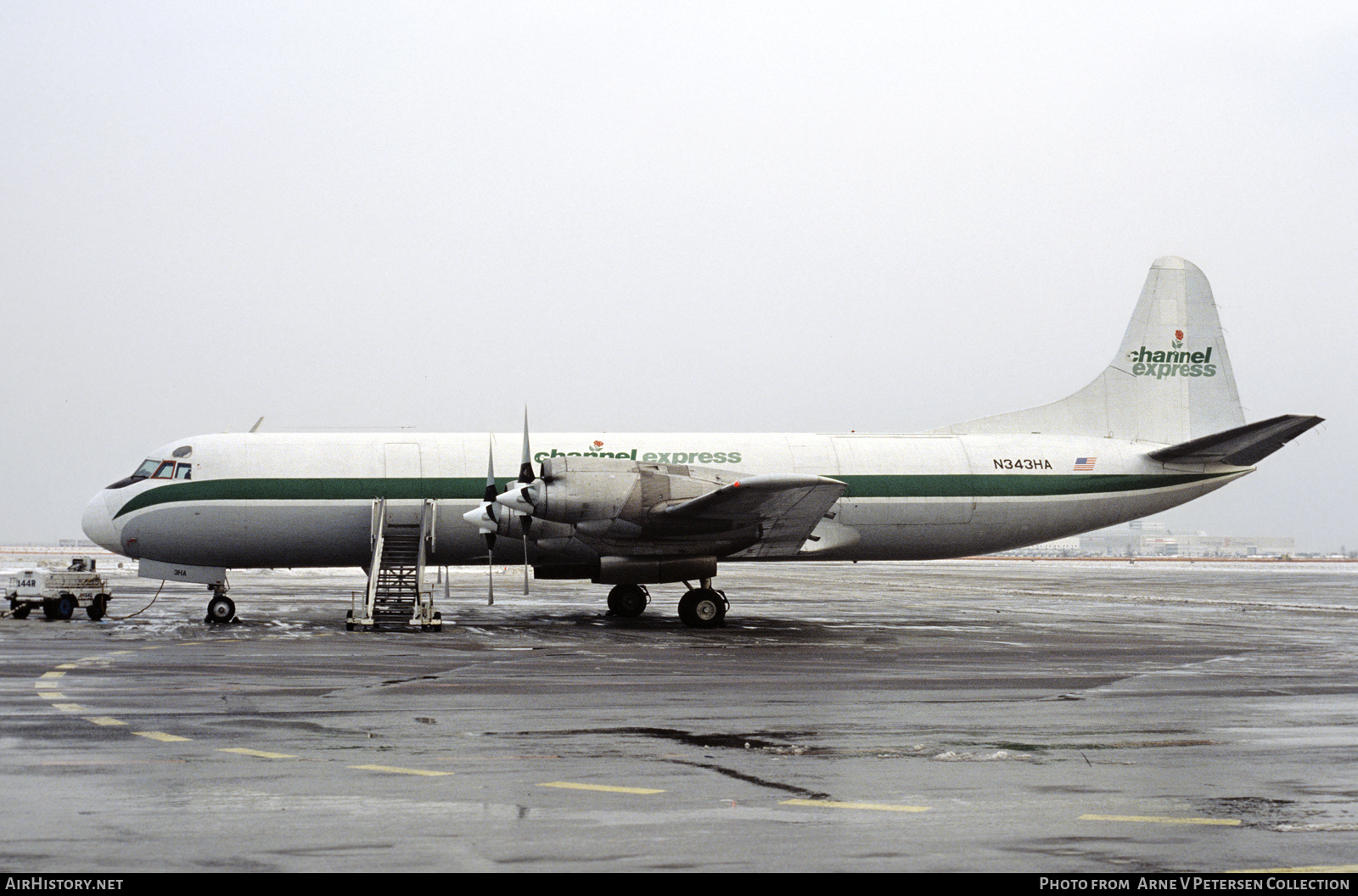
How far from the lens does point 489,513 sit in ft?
76.6

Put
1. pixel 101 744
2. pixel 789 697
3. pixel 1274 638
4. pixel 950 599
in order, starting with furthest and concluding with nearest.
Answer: pixel 950 599 → pixel 1274 638 → pixel 789 697 → pixel 101 744

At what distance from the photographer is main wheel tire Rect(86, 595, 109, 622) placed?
24641 mm

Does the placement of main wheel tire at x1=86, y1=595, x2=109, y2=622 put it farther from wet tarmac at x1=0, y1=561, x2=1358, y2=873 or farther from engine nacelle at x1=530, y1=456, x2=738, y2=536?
engine nacelle at x1=530, y1=456, x2=738, y2=536

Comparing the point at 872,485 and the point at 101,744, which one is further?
the point at 872,485

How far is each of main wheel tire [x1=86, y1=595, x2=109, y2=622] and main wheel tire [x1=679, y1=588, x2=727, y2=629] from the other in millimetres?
12622

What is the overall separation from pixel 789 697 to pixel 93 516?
1866 centimetres

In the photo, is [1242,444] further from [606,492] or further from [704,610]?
[606,492]

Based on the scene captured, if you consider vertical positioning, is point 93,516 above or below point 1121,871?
above

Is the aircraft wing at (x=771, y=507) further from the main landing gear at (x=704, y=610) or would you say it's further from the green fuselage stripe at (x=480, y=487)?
the green fuselage stripe at (x=480, y=487)

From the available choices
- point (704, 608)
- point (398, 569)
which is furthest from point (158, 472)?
point (704, 608)

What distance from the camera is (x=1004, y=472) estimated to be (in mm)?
26469

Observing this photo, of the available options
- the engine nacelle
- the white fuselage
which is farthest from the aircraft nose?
the engine nacelle
